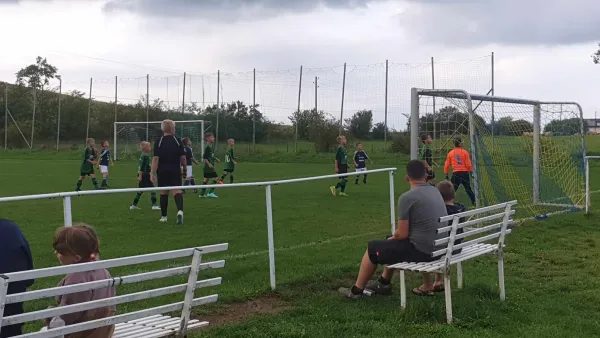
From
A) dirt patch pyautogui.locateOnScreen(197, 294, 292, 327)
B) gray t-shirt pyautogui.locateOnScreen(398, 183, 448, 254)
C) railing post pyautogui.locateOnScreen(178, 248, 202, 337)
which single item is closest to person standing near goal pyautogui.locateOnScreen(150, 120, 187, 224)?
dirt patch pyautogui.locateOnScreen(197, 294, 292, 327)

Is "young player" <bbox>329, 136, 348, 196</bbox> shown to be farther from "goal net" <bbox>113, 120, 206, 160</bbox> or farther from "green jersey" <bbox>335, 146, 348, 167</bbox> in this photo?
"goal net" <bbox>113, 120, 206, 160</bbox>

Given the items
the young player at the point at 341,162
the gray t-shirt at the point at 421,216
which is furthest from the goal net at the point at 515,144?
the gray t-shirt at the point at 421,216

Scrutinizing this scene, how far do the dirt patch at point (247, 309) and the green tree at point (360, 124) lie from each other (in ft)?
96.1

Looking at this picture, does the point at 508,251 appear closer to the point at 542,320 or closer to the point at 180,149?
the point at 542,320

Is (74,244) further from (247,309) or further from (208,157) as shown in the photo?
(208,157)

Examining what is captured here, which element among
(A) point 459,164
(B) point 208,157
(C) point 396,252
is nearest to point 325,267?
(C) point 396,252

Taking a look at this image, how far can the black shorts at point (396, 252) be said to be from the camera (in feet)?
18.4

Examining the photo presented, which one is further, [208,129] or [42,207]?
[208,129]

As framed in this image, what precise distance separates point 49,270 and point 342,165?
15.3 meters

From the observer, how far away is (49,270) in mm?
2988

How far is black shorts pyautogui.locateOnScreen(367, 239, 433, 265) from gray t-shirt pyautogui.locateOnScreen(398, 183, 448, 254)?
1.9 inches

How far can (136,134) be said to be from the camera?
40875 millimetres

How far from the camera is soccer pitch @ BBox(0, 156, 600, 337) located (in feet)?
17.2

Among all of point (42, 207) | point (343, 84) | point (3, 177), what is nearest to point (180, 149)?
point (42, 207)
